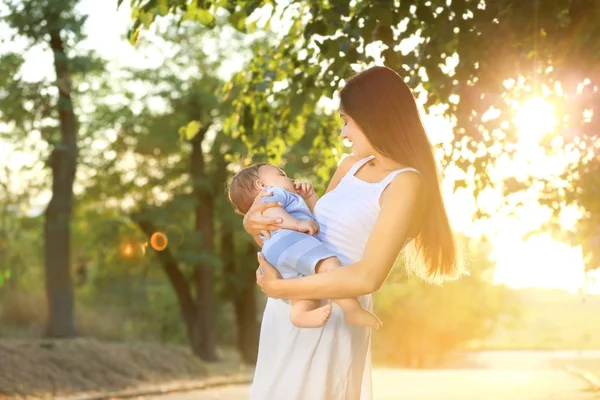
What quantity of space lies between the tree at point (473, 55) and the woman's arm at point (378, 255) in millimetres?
4436

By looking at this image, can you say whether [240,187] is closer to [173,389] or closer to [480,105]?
[480,105]

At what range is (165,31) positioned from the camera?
31.7m

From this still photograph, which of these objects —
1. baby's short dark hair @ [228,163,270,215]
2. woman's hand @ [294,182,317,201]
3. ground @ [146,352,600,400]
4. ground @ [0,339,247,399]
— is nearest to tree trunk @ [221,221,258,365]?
ground @ [146,352,600,400]

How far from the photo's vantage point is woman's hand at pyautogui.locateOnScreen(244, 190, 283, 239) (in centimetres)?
425

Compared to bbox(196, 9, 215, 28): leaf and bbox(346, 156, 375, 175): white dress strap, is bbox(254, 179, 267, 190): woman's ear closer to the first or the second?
bbox(346, 156, 375, 175): white dress strap

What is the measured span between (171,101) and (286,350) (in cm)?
2756

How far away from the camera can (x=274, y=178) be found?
15.1 feet

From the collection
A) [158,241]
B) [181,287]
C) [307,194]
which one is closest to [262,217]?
[307,194]

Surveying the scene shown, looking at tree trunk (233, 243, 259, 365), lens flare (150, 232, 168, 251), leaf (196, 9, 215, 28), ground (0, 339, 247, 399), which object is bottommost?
ground (0, 339, 247, 399)

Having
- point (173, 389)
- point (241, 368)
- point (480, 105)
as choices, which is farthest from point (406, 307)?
point (480, 105)

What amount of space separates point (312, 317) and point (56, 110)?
22.3m

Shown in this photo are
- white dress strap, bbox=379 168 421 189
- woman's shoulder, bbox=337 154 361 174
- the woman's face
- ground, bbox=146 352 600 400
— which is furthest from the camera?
ground, bbox=146 352 600 400

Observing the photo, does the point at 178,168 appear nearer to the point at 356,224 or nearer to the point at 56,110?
the point at 56,110

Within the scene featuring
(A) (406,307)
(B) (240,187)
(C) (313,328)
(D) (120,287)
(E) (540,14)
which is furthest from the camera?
(A) (406,307)
